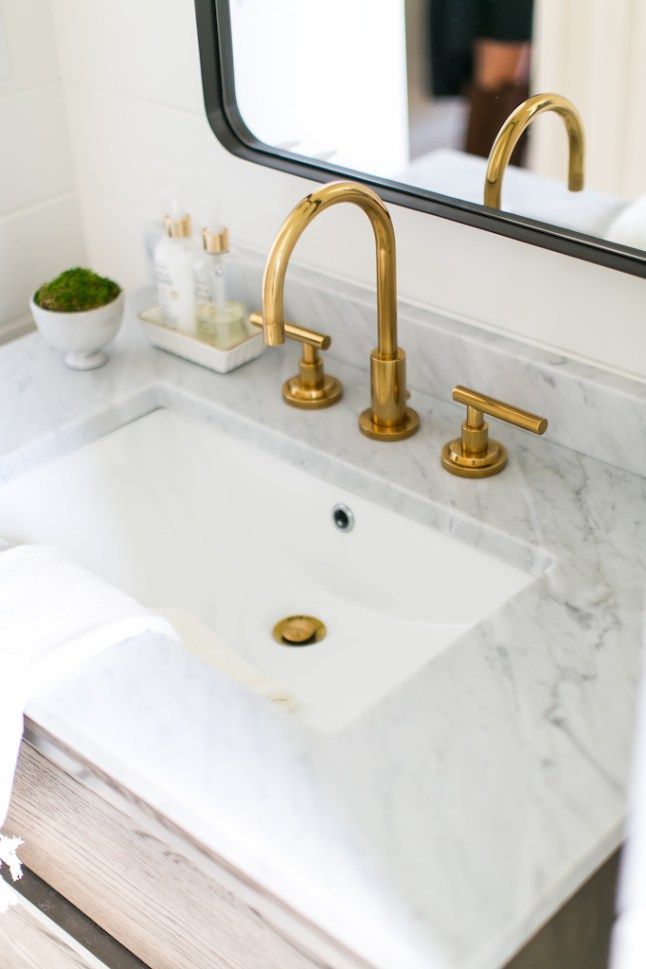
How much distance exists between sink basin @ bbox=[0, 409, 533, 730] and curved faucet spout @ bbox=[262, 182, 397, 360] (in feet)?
0.53

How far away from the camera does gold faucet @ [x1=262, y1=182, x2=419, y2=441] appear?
108 cm

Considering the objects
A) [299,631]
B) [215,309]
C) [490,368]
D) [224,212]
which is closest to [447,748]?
[299,631]

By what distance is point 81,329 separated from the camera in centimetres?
141

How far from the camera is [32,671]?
97cm

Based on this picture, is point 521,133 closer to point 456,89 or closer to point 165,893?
point 456,89

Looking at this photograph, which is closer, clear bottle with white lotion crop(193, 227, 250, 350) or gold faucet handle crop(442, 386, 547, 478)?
gold faucet handle crop(442, 386, 547, 478)

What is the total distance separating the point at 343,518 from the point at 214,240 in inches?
13.5

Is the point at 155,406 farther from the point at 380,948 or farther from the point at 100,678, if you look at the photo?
the point at 380,948

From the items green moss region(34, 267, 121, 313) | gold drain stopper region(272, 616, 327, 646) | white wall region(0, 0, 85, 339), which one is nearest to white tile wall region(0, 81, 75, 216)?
white wall region(0, 0, 85, 339)

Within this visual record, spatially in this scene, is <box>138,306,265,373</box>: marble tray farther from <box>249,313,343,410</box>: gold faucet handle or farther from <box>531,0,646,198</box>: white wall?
<box>531,0,646,198</box>: white wall

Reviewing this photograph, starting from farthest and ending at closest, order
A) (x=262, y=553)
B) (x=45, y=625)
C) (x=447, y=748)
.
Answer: (x=262, y=553) → (x=45, y=625) → (x=447, y=748)

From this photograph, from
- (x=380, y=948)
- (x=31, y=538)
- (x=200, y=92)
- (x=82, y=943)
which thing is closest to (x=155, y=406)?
(x=31, y=538)

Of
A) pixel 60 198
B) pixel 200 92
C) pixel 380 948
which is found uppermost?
pixel 200 92

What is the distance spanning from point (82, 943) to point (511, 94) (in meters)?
0.87
